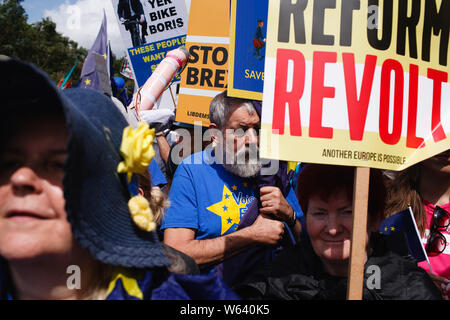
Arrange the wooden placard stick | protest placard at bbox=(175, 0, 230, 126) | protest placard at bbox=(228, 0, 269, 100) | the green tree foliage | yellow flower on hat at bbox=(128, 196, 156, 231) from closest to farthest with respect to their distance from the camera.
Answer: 1. yellow flower on hat at bbox=(128, 196, 156, 231)
2. the wooden placard stick
3. protest placard at bbox=(228, 0, 269, 100)
4. protest placard at bbox=(175, 0, 230, 126)
5. the green tree foliage

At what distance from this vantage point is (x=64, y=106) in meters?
1.07

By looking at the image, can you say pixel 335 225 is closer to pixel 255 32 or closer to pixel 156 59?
pixel 255 32

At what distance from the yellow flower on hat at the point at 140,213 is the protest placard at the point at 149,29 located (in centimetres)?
354

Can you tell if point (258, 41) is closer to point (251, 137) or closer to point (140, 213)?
point (251, 137)

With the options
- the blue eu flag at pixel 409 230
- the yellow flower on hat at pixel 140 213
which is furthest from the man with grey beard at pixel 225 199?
the yellow flower on hat at pixel 140 213

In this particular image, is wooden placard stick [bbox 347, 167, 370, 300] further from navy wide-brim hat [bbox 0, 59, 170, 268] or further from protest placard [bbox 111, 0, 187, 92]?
protest placard [bbox 111, 0, 187, 92]

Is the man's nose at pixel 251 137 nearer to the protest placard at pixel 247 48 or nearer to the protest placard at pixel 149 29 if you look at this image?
the protest placard at pixel 247 48

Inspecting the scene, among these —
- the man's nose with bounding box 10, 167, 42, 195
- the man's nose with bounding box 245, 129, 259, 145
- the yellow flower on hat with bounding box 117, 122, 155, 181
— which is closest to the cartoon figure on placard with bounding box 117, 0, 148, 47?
the man's nose with bounding box 245, 129, 259, 145

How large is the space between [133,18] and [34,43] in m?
20.6

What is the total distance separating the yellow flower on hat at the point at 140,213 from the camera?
1.21 m

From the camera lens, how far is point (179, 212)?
2537mm

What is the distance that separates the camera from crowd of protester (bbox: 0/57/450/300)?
112 centimetres

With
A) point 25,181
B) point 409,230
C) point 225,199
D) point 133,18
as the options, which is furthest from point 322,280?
point 133,18
